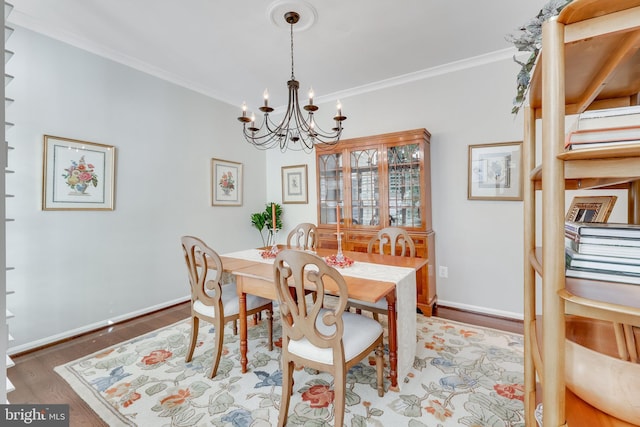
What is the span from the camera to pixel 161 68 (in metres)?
3.07

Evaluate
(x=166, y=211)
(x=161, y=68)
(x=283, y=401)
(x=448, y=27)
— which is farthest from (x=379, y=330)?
(x=161, y=68)

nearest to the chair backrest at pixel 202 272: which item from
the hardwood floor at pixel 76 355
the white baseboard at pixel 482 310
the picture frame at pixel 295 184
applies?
the hardwood floor at pixel 76 355

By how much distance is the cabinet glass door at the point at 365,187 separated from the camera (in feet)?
10.5

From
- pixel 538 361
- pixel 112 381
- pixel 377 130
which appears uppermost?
pixel 377 130

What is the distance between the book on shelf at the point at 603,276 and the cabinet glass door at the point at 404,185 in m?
2.19

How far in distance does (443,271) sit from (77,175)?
3804 mm

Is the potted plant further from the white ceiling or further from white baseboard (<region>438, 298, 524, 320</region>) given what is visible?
white baseboard (<region>438, 298, 524, 320</region>)

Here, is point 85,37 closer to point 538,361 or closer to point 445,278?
point 538,361

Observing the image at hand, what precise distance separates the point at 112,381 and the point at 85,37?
2.89m

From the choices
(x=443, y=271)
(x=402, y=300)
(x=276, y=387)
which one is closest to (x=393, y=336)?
(x=402, y=300)

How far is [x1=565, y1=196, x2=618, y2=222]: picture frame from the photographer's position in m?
1.02

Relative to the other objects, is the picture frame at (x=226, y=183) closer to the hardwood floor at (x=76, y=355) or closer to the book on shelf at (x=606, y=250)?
the hardwood floor at (x=76, y=355)

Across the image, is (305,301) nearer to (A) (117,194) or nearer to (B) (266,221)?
(A) (117,194)

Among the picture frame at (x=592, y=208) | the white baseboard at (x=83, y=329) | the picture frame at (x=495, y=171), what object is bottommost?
the white baseboard at (x=83, y=329)
